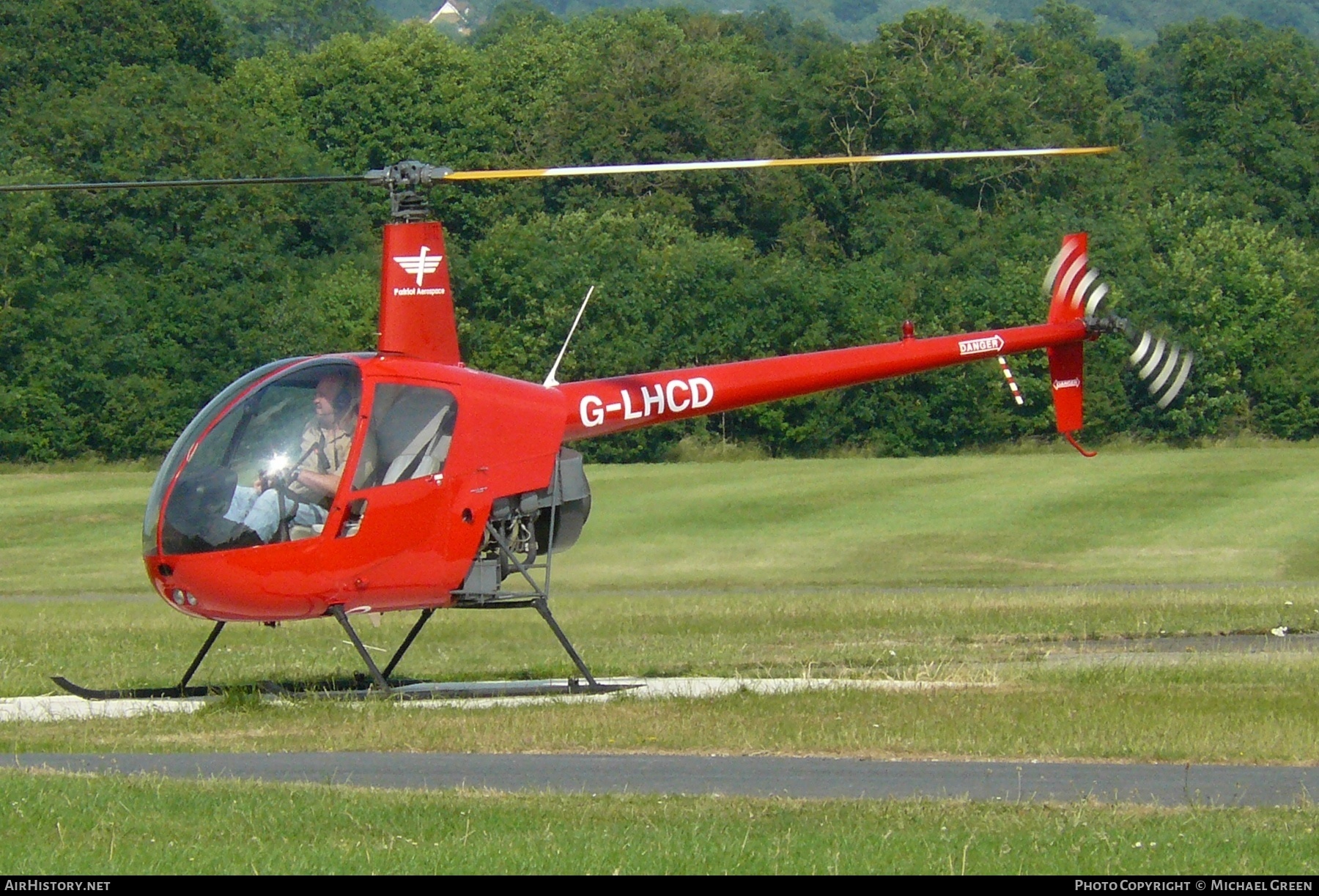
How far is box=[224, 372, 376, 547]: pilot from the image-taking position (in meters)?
13.2

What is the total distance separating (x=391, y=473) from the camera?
45.1ft

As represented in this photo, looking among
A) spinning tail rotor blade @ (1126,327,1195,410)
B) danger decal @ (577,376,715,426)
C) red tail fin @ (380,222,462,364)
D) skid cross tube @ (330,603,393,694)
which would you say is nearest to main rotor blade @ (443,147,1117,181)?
red tail fin @ (380,222,462,364)

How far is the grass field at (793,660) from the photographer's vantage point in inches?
340

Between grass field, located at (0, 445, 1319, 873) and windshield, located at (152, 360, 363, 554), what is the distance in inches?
50.6

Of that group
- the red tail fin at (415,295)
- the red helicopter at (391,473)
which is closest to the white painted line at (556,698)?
the red helicopter at (391,473)

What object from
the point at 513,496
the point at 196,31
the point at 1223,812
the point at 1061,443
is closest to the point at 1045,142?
the point at 1061,443

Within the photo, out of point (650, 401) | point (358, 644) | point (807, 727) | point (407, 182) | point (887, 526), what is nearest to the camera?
point (807, 727)

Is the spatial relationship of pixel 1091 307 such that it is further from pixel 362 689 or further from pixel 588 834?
pixel 588 834

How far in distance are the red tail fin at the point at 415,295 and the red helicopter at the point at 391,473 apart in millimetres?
12

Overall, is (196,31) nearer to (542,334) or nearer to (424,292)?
(542,334)

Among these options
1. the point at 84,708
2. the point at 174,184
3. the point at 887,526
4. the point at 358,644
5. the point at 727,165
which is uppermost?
the point at 727,165

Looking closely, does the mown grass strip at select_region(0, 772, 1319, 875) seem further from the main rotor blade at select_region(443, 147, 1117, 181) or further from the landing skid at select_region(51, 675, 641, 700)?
the main rotor blade at select_region(443, 147, 1117, 181)

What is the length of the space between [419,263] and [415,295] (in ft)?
0.77

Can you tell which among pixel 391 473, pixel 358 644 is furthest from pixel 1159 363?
pixel 358 644
